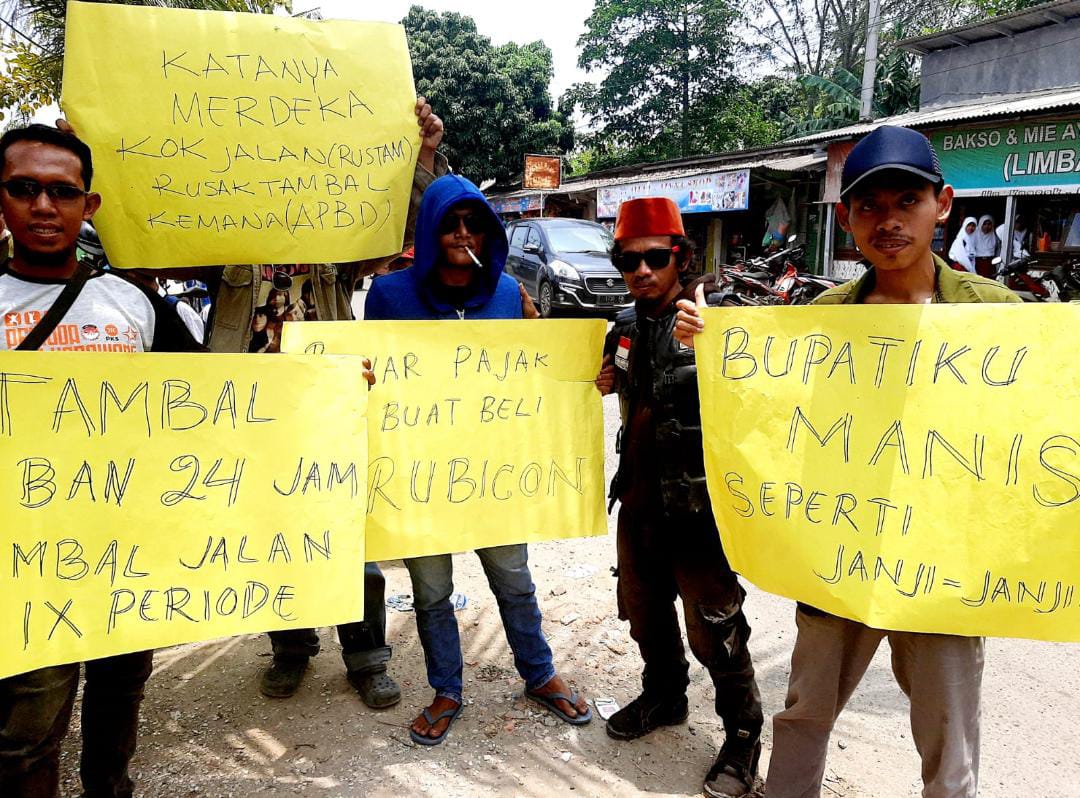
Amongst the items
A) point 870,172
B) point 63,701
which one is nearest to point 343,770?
point 63,701

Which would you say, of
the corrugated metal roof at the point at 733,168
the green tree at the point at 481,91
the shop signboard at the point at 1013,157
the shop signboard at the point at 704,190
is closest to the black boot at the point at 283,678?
the shop signboard at the point at 1013,157

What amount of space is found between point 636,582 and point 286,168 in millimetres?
1694

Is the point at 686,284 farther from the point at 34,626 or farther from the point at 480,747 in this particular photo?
the point at 34,626

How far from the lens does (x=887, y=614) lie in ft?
5.37

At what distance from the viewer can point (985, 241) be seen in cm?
1127

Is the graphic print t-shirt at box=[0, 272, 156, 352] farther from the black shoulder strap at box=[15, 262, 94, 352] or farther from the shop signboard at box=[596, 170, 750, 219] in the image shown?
the shop signboard at box=[596, 170, 750, 219]

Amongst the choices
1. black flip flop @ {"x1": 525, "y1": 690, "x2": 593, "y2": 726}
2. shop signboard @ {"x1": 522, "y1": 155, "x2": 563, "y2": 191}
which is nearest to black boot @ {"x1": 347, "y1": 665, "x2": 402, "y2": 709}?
black flip flop @ {"x1": 525, "y1": 690, "x2": 593, "y2": 726}

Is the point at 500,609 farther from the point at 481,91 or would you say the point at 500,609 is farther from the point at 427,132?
the point at 481,91

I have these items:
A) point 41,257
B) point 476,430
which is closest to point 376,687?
point 476,430

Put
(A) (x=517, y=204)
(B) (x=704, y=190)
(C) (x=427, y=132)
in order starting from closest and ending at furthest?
(C) (x=427, y=132), (B) (x=704, y=190), (A) (x=517, y=204)

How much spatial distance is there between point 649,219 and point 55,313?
157 centimetres

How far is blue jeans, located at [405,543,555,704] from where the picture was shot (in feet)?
8.32

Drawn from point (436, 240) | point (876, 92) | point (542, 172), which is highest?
point (876, 92)

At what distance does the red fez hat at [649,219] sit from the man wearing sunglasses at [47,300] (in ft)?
4.43
